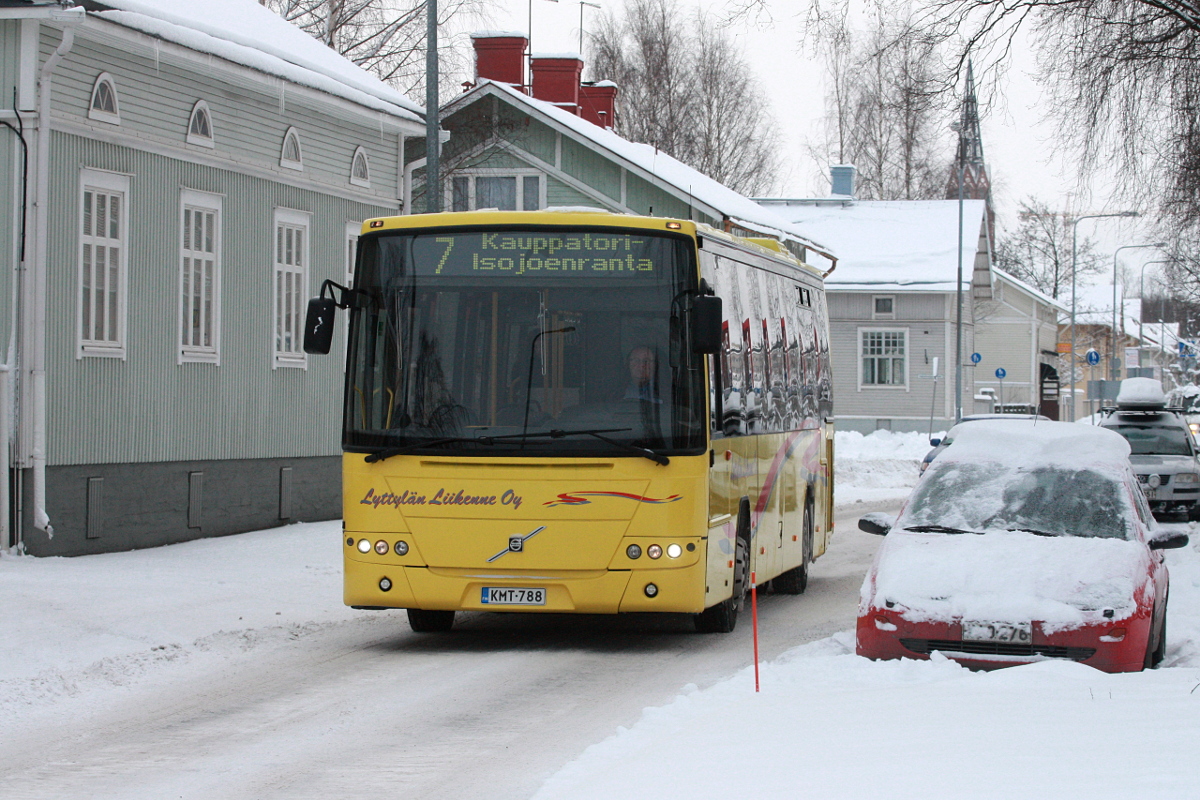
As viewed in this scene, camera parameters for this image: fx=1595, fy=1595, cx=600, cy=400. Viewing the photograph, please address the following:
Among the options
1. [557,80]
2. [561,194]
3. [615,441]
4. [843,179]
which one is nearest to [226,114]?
[615,441]

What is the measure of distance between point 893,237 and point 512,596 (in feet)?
168

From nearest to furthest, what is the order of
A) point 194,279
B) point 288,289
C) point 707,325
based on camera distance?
point 707,325 → point 194,279 → point 288,289

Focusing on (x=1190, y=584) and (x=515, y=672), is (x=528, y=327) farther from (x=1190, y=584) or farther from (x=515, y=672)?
(x=1190, y=584)

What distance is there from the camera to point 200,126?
19297 millimetres

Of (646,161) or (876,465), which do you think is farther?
(876,465)

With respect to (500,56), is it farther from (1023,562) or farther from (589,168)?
(1023,562)

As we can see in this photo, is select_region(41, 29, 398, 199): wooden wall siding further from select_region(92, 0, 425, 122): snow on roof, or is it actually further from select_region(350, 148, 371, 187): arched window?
select_region(92, 0, 425, 122): snow on roof

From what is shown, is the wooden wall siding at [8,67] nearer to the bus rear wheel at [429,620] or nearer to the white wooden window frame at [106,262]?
the white wooden window frame at [106,262]

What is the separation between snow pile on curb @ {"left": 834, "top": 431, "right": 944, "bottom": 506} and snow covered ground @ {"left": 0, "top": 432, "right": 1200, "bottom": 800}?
68.0ft

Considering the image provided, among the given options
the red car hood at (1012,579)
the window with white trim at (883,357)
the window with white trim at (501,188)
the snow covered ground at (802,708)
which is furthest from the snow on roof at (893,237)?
the red car hood at (1012,579)

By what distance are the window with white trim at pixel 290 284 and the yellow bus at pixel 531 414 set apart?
9.90 m

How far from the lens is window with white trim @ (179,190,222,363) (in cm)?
1878

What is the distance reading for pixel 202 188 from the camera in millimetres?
19203

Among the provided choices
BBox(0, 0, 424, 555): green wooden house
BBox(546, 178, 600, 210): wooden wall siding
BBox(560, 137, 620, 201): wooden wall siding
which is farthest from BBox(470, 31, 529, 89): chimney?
BBox(0, 0, 424, 555): green wooden house
